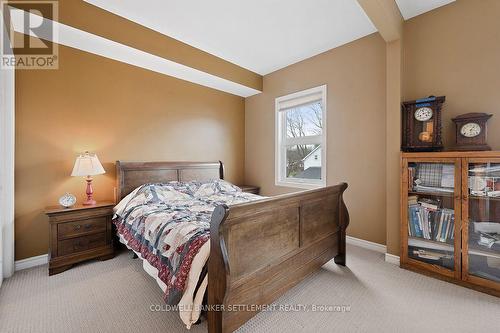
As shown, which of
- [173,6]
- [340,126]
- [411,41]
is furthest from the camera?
[340,126]

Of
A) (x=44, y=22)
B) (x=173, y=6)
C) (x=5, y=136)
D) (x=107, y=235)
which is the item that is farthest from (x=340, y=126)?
(x=5, y=136)

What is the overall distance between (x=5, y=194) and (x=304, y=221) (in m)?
2.95

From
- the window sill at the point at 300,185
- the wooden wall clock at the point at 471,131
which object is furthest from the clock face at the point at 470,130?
the window sill at the point at 300,185

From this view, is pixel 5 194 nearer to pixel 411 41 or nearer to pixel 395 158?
pixel 395 158

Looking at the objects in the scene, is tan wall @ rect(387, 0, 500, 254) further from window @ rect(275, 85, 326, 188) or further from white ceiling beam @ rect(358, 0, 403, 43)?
window @ rect(275, 85, 326, 188)

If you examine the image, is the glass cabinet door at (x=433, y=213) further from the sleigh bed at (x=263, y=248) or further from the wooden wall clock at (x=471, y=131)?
the sleigh bed at (x=263, y=248)

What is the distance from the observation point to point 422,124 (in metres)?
2.40

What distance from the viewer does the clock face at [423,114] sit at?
7.66ft

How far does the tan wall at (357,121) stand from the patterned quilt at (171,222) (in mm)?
1520

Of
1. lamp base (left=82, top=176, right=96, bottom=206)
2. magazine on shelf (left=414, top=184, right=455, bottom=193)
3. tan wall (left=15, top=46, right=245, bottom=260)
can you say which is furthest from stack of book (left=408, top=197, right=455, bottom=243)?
lamp base (left=82, top=176, right=96, bottom=206)

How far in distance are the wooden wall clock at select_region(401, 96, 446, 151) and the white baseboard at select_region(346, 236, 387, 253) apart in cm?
128

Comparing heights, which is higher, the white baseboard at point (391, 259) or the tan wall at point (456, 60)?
the tan wall at point (456, 60)

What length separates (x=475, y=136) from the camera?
2.08 meters


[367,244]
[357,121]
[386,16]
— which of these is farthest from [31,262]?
[386,16]
